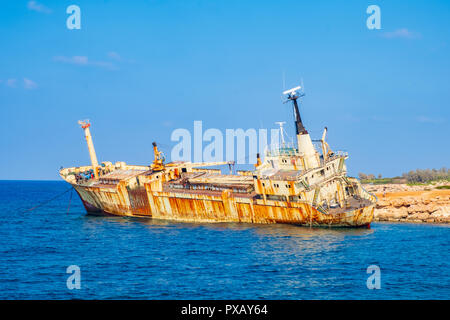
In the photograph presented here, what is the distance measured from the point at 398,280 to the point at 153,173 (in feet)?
142

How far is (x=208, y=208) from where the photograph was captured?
6206cm

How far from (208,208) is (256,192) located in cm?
821

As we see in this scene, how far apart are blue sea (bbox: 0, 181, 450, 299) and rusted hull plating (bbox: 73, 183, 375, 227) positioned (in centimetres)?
124

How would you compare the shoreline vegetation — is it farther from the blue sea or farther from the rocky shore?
the blue sea

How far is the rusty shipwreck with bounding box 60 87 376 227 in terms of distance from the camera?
174ft

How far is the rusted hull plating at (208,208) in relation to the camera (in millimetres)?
52656
